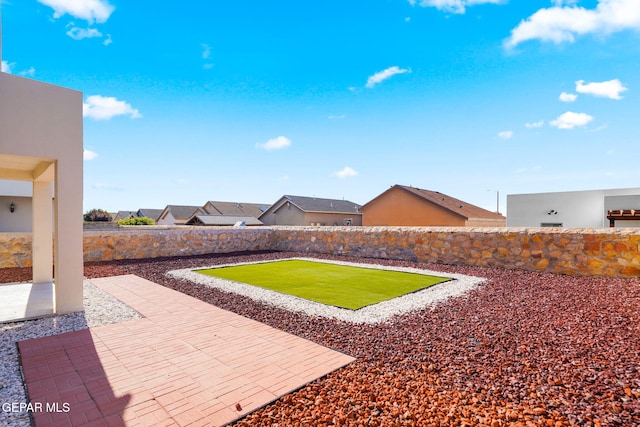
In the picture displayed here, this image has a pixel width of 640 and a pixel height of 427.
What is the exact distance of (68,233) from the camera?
535 cm

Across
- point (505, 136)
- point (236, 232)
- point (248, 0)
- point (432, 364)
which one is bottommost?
point (432, 364)

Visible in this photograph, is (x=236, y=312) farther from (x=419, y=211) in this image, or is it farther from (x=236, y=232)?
(x=419, y=211)

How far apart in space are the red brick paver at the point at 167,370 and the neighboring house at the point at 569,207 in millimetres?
23836

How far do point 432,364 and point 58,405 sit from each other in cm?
367

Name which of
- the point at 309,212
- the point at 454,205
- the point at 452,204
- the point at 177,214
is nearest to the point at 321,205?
the point at 309,212

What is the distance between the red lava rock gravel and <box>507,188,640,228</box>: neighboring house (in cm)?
1876

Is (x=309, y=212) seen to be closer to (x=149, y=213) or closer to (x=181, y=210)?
(x=181, y=210)

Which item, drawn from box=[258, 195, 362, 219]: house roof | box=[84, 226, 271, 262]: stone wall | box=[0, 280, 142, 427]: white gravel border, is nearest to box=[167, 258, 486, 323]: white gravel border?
box=[0, 280, 142, 427]: white gravel border

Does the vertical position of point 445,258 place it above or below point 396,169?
below

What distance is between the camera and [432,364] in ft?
11.8

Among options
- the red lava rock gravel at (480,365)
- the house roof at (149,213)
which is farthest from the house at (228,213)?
the red lava rock gravel at (480,365)

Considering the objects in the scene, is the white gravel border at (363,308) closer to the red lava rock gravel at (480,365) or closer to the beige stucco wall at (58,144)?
the red lava rock gravel at (480,365)

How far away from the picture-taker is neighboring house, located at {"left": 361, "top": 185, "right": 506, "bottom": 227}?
27.3 m

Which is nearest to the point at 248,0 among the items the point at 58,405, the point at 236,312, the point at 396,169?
the point at 236,312
